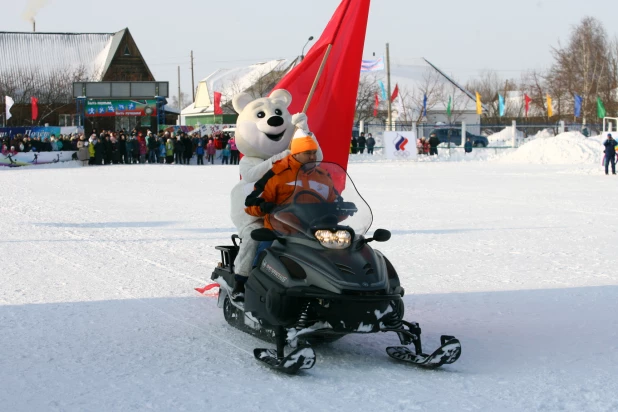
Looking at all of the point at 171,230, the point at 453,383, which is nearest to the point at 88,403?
the point at 453,383

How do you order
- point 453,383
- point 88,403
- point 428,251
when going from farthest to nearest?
point 428,251 → point 453,383 → point 88,403

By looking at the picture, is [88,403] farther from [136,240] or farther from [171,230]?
[171,230]

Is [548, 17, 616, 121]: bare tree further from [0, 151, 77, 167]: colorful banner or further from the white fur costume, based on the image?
the white fur costume

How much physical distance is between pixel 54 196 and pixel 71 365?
14.2m

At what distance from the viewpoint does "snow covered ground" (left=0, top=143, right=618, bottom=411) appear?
4992mm

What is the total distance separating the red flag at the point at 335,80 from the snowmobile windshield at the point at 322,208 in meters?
3.50

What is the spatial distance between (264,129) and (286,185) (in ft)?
4.03

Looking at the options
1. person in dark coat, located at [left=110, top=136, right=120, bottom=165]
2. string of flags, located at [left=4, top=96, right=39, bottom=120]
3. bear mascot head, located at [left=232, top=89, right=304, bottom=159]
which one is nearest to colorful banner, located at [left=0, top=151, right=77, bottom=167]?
person in dark coat, located at [left=110, top=136, right=120, bottom=165]

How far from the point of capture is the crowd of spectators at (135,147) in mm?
35125

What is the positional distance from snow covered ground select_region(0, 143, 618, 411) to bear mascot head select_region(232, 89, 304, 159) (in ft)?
4.72

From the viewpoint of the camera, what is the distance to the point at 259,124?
7.30 m

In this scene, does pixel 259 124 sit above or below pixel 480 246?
above

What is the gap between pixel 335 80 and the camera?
10.1m

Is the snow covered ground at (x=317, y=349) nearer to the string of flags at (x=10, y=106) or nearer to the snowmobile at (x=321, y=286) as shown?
the snowmobile at (x=321, y=286)
